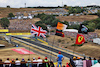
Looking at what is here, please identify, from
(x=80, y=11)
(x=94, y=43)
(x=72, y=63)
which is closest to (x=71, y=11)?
(x=80, y=11)

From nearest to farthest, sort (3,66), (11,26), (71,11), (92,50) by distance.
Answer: (3,66) < (92,50) < (11,26) < (71,11)

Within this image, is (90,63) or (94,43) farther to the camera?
(94,43)

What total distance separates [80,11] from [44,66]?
10345cm

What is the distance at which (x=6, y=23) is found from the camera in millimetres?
64750

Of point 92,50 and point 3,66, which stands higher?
point 3,66

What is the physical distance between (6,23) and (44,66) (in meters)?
54.5

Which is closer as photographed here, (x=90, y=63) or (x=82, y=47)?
(x=90, y=63)

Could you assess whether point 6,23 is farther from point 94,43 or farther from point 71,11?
point 71,11

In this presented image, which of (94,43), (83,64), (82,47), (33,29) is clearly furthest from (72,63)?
(94,43)

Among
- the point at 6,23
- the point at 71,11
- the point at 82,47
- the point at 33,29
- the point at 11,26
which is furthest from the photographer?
the point at 71,11

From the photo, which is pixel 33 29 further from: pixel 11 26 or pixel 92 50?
pixel 11 26

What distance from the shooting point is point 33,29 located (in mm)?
27438

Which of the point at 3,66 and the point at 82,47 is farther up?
the point at 3,66

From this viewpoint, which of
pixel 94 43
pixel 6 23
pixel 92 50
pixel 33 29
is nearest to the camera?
pixel 33 29
